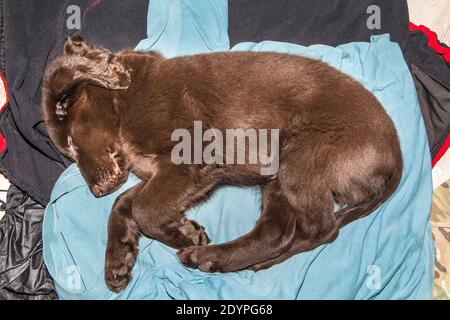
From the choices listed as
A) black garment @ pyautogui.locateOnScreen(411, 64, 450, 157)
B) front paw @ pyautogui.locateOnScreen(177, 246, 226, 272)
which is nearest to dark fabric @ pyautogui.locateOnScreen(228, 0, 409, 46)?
black garment @ pyautogui.locateOnScreen(411, 64, 450, 157)

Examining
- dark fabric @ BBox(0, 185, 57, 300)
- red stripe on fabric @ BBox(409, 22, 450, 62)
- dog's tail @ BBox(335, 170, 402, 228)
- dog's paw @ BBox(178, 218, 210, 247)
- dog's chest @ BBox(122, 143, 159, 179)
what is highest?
red stripe on fabric @ BBox(409, 22, 450, 62)

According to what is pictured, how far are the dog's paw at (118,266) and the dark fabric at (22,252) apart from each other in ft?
1.58

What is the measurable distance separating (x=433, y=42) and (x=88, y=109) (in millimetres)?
2266

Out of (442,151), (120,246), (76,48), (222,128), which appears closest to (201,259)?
(120,246)

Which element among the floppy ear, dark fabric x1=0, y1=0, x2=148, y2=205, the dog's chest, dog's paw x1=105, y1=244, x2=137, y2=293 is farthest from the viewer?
dark fabric x1=0, y1=0, x2=148, y2=205

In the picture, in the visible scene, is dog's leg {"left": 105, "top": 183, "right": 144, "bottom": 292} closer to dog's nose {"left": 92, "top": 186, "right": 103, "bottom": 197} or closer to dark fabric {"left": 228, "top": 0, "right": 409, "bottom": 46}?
dog's nose {"left": 92, "top": 186, "right": 103, "bottom": 197}

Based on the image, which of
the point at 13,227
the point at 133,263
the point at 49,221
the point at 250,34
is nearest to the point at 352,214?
the point at 133,263

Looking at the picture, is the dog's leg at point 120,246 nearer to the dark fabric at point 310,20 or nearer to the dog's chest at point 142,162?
the dog's chest at point 142,162

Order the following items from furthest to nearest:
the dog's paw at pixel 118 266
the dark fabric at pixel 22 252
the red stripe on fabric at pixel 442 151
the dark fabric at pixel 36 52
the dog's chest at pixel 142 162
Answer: the red stripe on fabric at pixel 442 151 < the dark fabric at pixel 36 52 < the dark fabric at pixel 22 252 < the dog's paw at pixel 118 266 < the dog's chest at pixel 142 162

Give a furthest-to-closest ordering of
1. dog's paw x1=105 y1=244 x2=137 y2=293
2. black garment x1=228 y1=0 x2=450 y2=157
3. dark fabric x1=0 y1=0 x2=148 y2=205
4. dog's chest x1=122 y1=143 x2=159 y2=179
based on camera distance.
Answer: black garment x1=228 y1=0 x2=450 y2=157 < dark fabric x1=0 y1=0 x2=148 y2=205 < dog's paw x1=105 y1=244 x2=137 y2=293 < dog's chest x1=122 y1=143 x2=159 y2=179

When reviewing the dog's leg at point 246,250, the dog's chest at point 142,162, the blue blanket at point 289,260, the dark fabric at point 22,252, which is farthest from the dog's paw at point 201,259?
the dark fabric at point 22,252

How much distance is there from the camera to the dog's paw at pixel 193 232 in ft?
10.3

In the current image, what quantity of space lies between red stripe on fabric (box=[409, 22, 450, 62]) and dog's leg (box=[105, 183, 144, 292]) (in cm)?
211

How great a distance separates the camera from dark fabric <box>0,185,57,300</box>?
336cm
